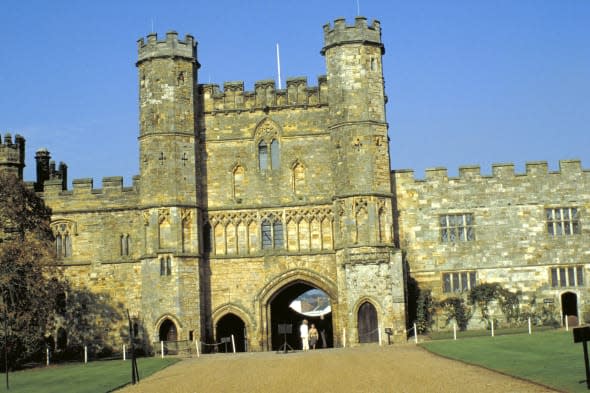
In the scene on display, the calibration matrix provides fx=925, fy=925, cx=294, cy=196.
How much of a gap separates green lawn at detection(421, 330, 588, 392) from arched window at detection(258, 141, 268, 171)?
403 inches

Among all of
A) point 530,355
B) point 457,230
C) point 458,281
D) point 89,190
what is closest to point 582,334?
point 530,355

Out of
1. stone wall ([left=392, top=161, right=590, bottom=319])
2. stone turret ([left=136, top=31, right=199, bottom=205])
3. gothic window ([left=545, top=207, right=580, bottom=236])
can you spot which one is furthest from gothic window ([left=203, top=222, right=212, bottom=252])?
gothic window ([left=545, top=207, right=580, bottom=236])

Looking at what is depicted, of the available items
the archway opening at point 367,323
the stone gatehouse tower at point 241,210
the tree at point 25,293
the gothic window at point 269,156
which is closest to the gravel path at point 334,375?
the archway opening at point 367,323

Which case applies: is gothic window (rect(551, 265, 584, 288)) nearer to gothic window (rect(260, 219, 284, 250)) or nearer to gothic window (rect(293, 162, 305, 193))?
gothic window (rect(293, 162, 305, 193))

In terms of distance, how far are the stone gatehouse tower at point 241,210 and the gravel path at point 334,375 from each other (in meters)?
6.15

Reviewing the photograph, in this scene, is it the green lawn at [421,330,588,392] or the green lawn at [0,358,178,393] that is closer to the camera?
the green lawn at [421,330,588,392]

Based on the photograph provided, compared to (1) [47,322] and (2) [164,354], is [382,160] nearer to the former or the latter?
(2) [164,354]

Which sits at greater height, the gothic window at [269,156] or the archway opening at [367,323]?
the gothic window at [269,156]

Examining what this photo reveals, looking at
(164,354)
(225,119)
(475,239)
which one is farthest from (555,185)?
(164,354)

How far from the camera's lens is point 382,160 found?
35969 mm

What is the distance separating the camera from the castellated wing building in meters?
35.8

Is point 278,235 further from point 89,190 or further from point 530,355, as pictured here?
point 530,355

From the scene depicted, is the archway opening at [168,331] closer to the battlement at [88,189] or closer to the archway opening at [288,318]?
the archway opening at [288,318]

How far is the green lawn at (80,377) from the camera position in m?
22.8
